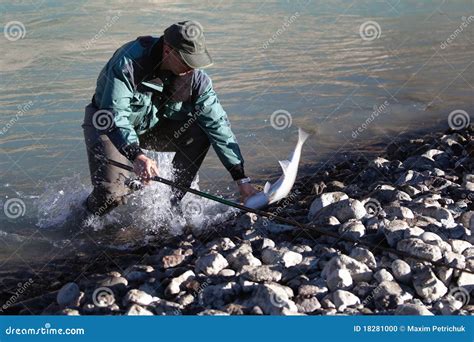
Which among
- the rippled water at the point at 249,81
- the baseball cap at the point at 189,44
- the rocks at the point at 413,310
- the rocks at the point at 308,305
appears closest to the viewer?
the rocks at the point at 413,310

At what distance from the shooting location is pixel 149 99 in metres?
5.80

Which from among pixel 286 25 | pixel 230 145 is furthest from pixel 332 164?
pixel 286 25

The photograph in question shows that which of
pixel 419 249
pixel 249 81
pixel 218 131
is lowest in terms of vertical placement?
pixel 249 81

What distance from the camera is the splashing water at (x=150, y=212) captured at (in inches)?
253

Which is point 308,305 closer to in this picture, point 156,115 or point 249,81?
point 156,115

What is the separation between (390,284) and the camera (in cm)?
445

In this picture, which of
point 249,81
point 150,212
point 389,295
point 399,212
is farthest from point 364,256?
point 249,81

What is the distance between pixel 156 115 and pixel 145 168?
96 centimetres

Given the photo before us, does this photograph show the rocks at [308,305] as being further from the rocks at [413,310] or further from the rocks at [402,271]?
the rocks at [402,271]

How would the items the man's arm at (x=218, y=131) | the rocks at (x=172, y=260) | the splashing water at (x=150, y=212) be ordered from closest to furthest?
the rocks at (x=172, y=260) < the man's arm at (x=218, y=131) < the splashing water at (x=150, y=212)

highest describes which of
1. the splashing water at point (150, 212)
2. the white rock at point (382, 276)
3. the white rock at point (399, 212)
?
the white rock at point (382, 276)

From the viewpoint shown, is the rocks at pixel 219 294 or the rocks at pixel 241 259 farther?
the rocks at pixel 241 259

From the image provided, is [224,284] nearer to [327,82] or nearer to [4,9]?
[327,82]

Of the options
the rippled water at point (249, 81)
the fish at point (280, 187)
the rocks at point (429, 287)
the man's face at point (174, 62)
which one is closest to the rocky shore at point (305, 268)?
the rocks at point (429, 287)
